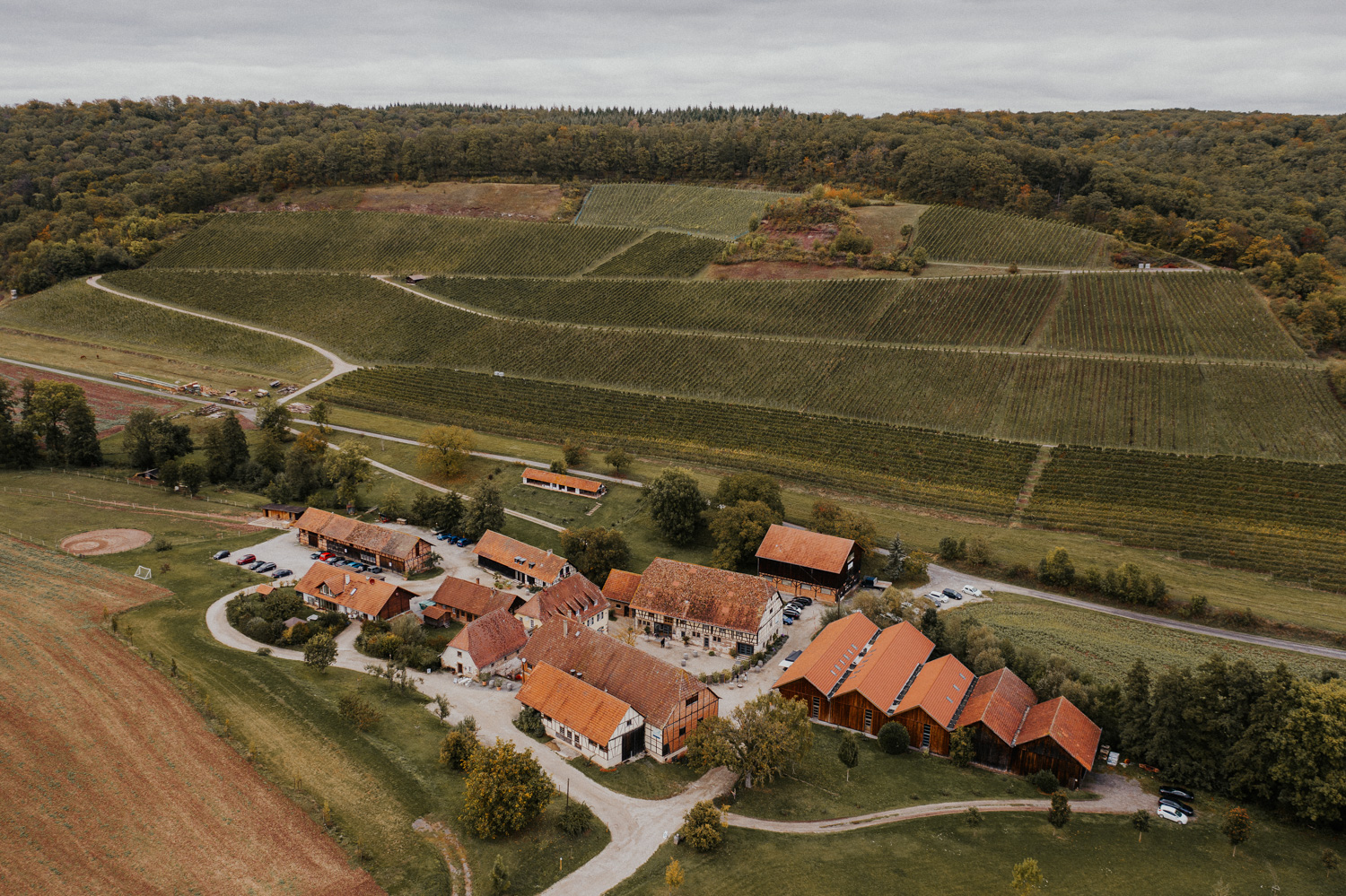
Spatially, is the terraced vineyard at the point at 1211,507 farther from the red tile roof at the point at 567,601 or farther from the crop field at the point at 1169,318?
the red tile roof at the point at 567,601

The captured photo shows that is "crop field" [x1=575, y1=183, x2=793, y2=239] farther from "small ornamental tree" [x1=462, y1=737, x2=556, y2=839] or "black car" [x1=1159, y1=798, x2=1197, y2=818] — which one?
"small ornamental tree" [x1=462, y1=737, x2=556, y2=839]

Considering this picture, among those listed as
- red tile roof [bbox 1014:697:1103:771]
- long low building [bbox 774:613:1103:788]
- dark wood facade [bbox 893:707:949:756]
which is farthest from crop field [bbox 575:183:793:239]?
red tile roof [bbox 1014:697:1103:771]

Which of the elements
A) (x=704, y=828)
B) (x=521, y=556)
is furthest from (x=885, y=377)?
(x=704, y=828)

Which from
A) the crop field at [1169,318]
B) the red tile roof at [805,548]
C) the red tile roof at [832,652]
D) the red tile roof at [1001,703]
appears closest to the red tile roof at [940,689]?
the red tile roof at [1001,703]

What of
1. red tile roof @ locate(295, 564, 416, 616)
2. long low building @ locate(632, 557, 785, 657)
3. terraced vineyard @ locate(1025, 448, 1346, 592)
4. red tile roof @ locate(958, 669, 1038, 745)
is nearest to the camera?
red tile roof @ locate(958, 669, 1038, 745)

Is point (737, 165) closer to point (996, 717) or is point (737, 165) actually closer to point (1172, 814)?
point (996, 717)

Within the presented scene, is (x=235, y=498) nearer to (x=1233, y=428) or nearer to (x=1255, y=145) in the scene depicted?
(x=1233, y=428)
